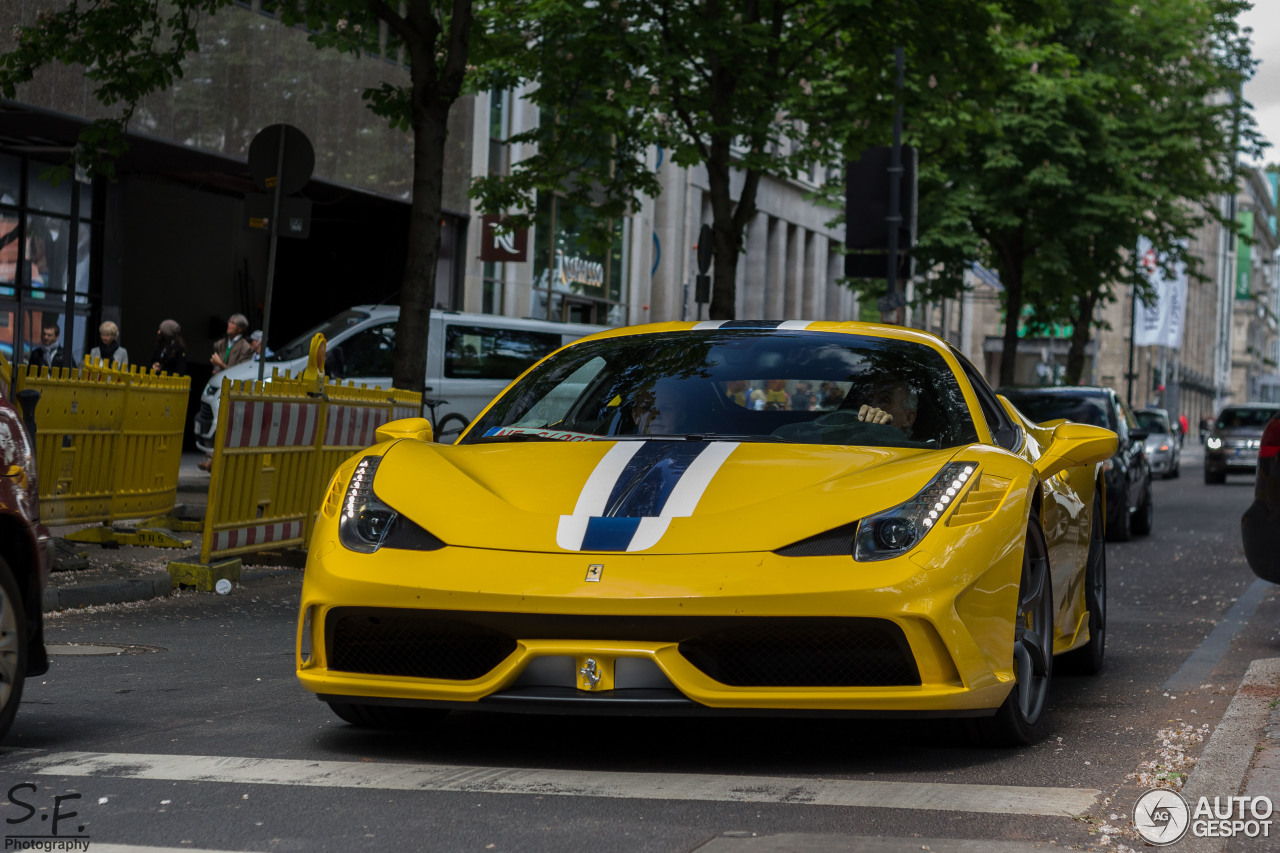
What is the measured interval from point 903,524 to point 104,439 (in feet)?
24.9

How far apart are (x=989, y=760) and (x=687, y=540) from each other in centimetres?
118

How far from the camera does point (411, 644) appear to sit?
16.4 ft

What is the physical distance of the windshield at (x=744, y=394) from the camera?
19.0 ft

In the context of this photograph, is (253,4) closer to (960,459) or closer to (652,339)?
(652,339)

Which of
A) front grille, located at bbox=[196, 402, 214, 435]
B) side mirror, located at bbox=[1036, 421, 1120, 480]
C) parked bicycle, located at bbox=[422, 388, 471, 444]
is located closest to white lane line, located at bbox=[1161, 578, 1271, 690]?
side mirror, located at bbox=[1036, 421, 1120, 480]

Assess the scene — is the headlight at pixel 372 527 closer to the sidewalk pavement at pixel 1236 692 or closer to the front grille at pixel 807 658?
the front grille at pixel 807 658

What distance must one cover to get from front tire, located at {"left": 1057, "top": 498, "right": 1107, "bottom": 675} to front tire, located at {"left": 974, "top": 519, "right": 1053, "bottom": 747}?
56.5 inches

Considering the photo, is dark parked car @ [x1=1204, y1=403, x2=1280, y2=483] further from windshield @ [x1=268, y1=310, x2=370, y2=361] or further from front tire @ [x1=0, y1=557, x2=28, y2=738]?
front tire @ [x1=0, y1=557, x2=28, y2=738]

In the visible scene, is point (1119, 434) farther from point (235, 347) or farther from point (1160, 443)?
point (1160, 443)

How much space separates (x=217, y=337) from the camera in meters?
27.2

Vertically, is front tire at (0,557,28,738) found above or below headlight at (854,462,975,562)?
below

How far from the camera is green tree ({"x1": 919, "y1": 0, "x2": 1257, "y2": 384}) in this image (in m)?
30.6

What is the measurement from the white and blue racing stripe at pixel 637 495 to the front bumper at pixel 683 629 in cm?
9

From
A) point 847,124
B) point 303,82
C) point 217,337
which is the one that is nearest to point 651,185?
point 847,124
